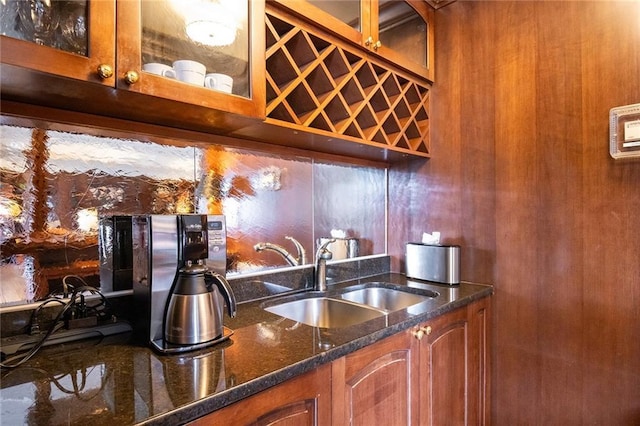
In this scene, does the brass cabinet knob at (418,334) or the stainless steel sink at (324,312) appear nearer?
the brass cabinet knob at (418,334)

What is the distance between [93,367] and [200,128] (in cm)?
81

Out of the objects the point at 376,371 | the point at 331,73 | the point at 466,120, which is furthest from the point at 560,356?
the point at 331,73

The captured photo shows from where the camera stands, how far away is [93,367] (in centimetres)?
79

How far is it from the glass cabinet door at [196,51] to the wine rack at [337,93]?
0.10 m

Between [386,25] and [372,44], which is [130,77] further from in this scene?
[386,25]

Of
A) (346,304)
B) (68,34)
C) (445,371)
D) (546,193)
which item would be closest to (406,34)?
(546,193)

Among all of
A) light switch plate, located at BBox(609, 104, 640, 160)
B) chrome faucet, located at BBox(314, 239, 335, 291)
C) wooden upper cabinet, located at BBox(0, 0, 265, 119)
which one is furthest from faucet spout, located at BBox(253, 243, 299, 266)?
light switch plate, located at BBox(609, 104, 640, 160)

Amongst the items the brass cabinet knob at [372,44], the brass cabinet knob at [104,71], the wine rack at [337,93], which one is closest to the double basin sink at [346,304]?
the wine rack at [337,93]

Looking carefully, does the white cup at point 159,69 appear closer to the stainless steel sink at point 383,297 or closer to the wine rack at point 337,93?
the wine rack at point 337,93

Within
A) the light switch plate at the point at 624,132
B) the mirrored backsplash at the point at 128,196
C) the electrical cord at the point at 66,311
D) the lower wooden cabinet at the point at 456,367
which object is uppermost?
the light switch plate at the point at 624,132

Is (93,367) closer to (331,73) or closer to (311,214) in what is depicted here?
(311,214)

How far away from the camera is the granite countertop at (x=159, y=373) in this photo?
24.3 inches

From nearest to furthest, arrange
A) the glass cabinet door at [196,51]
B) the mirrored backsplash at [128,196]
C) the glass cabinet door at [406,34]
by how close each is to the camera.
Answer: the glass cabinet door at [196,51] < the mirrored backsplash at [128,196] < the glass cabinet door at [406,34]

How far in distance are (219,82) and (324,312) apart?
3.38 ft
